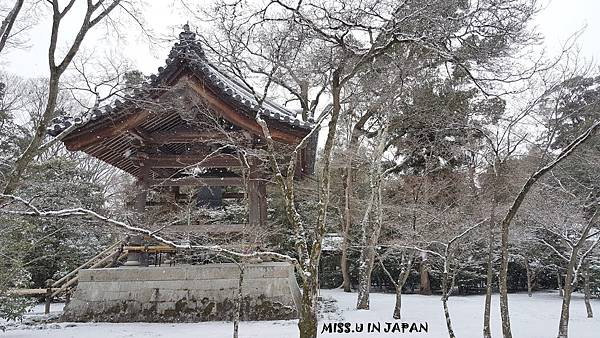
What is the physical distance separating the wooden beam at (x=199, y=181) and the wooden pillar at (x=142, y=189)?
0.49ft

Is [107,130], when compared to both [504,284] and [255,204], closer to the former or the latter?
[255,204]

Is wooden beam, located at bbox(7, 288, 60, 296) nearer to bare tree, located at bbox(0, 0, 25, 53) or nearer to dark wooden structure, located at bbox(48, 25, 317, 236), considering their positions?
dark wooden structure, located at bbox(48, 25, 317, 236)

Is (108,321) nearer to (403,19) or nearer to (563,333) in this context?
(403,19)

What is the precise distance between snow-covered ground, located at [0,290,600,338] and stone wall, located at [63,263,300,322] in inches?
11.7

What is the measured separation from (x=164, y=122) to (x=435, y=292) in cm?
1683

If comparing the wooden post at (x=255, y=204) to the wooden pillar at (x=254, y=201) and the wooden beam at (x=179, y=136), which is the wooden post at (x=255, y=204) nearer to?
the wooden pillar at (x=254, y=201)

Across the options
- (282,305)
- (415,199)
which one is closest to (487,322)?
(282,305)

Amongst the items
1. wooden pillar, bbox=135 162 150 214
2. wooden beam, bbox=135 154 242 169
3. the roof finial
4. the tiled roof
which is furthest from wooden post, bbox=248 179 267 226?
the roof finial

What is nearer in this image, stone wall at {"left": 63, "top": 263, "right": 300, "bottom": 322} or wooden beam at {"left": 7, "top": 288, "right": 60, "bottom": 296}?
stone wall at {"left": 63, "top": 263, "right": 300, "bottom": 322}

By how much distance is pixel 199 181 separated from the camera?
8.49 m

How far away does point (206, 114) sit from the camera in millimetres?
7836

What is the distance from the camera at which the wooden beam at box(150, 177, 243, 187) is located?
8531 millimetres

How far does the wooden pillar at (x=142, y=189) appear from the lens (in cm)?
853

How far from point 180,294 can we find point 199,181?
211 cm
